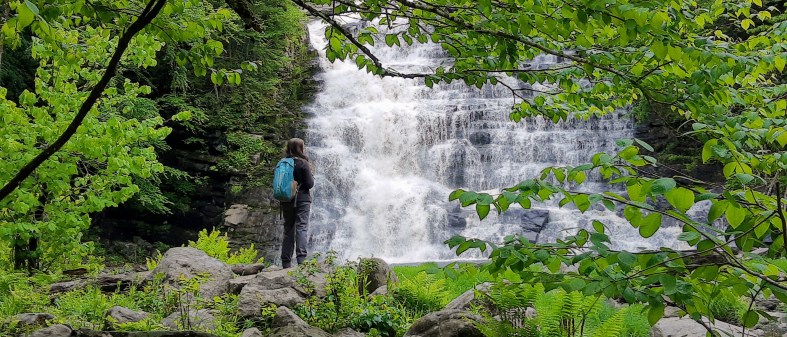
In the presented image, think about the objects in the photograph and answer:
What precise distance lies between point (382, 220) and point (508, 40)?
1323 centimetres

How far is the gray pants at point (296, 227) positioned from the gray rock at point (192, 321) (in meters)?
3.05

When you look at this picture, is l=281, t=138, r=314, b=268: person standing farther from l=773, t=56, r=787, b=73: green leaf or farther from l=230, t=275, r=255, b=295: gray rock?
l=773, t=56, r=787, b=73: green leaf

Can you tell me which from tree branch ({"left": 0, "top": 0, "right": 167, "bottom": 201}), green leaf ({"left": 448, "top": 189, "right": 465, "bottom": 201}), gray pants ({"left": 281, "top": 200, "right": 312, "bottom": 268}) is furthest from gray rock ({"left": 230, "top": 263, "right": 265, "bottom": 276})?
green leaf ({"left": 448, "top": 189, "right": 465, "bottom": 201})

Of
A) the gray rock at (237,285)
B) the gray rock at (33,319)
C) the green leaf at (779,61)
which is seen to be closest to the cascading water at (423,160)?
the gray rock at (237,285)

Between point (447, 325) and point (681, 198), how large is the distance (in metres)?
3.10

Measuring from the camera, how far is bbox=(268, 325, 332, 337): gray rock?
4.26 meters

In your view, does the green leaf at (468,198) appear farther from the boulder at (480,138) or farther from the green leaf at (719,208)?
the boulder at (480,138)

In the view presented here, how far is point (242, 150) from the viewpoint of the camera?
18.1 metres

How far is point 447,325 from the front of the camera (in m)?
4.48

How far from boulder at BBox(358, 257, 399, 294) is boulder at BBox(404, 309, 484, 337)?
2068mm

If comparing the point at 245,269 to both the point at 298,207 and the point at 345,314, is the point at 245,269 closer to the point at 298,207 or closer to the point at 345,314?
the point at 298,207

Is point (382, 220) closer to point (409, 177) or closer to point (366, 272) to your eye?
point (409, 177)

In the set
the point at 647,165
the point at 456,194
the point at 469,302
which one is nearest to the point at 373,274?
the point at 469,302

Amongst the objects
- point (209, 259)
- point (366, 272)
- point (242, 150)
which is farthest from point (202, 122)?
point (366, 272)
